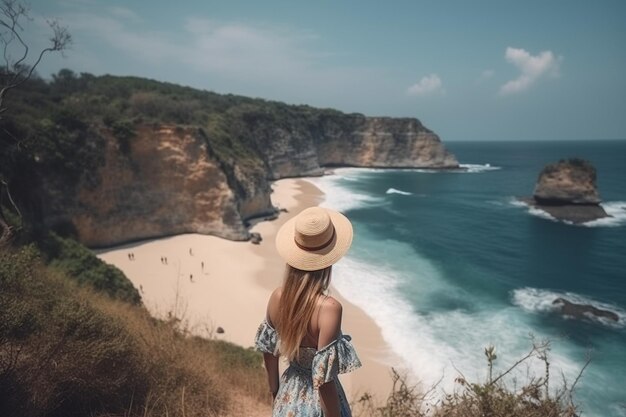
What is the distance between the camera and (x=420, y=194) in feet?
170

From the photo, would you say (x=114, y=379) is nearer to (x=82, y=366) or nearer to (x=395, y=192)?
(x=82, y=366)

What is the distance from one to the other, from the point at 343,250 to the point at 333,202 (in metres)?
41.9

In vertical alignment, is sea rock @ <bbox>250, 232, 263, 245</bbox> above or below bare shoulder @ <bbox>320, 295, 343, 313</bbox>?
below

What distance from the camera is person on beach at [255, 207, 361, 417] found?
2143mm

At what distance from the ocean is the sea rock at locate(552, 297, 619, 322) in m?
0.46

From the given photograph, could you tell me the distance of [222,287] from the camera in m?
19.9

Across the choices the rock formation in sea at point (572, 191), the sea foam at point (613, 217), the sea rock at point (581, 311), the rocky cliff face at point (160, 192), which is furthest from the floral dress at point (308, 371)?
the rock formation in sea at point (572, 191)

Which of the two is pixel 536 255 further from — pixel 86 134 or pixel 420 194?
pixel 86 134

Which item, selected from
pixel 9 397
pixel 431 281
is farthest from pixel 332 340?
pixel 431 281

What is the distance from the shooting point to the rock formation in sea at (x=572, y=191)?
124ft

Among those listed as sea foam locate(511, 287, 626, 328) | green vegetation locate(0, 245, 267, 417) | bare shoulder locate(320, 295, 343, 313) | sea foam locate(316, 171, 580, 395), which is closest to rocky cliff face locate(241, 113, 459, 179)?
sea foam locate(316, 171, 580, 395)

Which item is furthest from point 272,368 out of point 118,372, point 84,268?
point 84,268

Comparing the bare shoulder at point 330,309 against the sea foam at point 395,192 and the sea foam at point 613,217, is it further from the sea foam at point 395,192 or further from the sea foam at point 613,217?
the sea foam at point 395,192

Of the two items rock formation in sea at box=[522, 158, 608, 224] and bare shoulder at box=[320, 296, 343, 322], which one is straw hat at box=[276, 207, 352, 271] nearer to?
bare shoulder at box=[320, 296, 343, 322]
